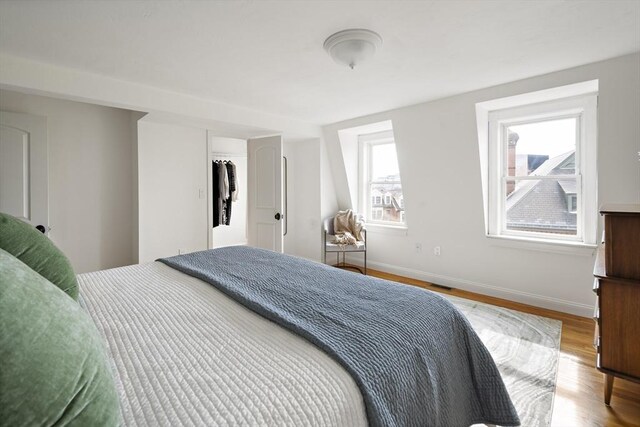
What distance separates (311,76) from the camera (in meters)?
2.84

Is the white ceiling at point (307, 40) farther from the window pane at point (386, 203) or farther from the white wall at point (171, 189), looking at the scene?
the window pane at point (386, 203)

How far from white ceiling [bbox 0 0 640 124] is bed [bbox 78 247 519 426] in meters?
1.55

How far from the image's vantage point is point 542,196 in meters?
3.34

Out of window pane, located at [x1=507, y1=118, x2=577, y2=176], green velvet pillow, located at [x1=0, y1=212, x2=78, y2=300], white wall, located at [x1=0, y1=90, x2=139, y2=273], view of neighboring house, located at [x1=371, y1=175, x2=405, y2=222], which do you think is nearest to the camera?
green velvet pillow, located at [x1=0, y1=212, x2=78, y2=300]

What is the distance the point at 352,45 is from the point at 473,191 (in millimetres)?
2238

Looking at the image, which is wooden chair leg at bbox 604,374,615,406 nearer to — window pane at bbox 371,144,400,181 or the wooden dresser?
the wooden dresser

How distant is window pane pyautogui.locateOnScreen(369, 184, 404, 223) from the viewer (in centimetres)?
467

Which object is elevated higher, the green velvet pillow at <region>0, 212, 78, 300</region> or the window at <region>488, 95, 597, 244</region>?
the window at <region>488, 95, 597, 244</region>

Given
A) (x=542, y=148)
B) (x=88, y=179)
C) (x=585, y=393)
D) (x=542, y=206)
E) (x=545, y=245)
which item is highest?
(x=542, y=148)

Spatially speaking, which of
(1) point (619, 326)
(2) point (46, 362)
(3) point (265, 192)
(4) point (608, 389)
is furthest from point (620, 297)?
(3) point (265, 192)

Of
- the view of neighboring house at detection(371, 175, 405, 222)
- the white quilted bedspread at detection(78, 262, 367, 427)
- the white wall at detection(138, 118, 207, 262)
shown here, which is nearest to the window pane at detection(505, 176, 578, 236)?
the view of neighboring house at detection(371, 175, 405, 222)

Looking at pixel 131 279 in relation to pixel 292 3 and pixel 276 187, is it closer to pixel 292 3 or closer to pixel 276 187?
pixel 292 3

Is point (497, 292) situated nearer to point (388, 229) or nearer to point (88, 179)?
point (388, 229)

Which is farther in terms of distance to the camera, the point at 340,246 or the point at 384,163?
the point at 384,163
